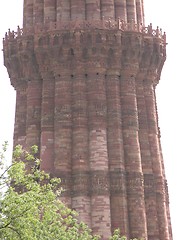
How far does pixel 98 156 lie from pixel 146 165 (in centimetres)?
333

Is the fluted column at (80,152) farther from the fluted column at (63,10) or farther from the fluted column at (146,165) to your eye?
the fluted column at (63,10)

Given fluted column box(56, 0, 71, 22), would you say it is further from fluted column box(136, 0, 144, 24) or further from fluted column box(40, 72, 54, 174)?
fluted column box(136, 0, 144, 24)

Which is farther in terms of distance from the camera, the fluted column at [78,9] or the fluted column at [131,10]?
the fluted column at [131,10]

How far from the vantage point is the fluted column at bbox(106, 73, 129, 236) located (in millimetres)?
29000

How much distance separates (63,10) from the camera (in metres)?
34.7

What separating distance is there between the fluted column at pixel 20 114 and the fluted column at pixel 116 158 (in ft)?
18.6

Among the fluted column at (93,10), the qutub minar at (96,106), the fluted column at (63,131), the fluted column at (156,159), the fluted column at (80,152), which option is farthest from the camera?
the fluted column at (93,10)

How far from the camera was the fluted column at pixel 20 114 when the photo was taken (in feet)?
109

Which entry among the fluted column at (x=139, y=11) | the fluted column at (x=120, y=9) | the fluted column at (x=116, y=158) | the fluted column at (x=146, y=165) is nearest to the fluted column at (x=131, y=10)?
the fluted column at (x=120, y=9)

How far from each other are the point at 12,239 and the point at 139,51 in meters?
18.4

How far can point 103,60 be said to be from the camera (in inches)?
1288

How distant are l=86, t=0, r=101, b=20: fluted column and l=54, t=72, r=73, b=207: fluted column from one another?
451 centimetres

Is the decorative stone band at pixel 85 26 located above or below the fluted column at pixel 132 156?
above

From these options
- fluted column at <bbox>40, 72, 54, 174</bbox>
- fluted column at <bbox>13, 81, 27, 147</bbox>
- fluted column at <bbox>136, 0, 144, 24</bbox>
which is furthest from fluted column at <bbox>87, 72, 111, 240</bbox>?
fluted column at <bbox>136, 0, 144, 24</bbox>
